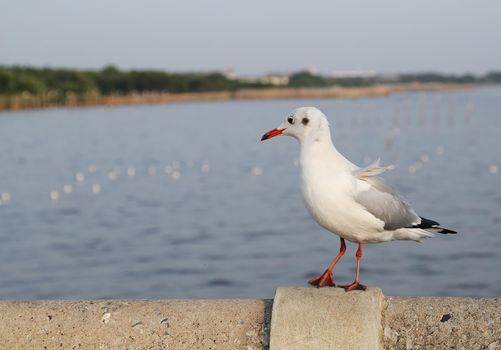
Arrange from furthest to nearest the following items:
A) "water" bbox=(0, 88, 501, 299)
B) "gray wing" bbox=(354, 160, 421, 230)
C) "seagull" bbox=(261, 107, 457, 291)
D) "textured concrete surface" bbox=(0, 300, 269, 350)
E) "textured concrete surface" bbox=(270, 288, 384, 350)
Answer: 1. "water" bbox=(0, 88, 501, 299)
2. "gray wing" bbox=(354, 160, 421, 230)
3. "seagull" bbox=(261, 107, 457, 291)
4. "textured concrete surface" bbox=(0, 300, 269, 350)
5. "textured concrete surface" bbox=(270, 288, 384, 350)

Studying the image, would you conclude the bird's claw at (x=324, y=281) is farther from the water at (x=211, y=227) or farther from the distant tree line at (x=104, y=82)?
the distant tree line at (x=104, y=82)

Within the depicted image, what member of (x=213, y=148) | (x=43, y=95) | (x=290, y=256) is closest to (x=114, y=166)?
(x=213, y=148)

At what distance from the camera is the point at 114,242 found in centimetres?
1538

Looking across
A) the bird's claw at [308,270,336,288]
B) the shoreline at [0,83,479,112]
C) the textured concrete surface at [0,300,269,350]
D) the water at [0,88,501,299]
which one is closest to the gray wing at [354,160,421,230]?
the bird's claw at [308,270,336,288]

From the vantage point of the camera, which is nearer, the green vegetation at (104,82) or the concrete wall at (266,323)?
the concrete wall at (266,323)

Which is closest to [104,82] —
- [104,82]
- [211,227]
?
[104,82]

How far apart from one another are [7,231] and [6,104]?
66.7 metres

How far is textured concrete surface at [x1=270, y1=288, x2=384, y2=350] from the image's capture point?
13.2 feet

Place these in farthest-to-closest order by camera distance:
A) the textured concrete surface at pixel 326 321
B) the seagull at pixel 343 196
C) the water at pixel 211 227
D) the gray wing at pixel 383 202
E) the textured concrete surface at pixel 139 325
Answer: the water at pixel 211 227
the gray wing at pixel 383 202
the seagull at pixel 343 196
the textured concrete surface at pixel 139 325
the textured concrete surface at pixel 326 321

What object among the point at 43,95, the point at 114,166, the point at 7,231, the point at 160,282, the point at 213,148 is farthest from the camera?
the point at 43,95

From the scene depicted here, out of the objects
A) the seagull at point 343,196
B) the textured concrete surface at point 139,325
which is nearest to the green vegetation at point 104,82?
the textured concrete surface at point 139,325

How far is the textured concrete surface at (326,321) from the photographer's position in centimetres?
403

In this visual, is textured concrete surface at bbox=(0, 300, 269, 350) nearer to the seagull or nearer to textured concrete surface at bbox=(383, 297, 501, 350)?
the seagull

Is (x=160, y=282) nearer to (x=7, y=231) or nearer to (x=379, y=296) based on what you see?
(x=7, y=231)
